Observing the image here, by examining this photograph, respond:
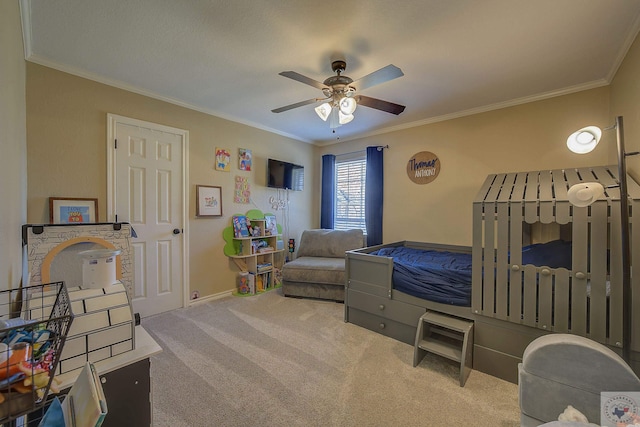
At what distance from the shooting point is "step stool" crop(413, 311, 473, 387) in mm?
1920

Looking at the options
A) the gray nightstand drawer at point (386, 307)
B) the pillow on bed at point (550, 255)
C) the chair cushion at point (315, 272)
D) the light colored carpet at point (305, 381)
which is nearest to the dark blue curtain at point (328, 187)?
the chair cushion at point (315, 272)

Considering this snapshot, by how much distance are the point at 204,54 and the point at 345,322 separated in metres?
2.84

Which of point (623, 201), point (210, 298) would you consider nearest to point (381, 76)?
point (623, 201)

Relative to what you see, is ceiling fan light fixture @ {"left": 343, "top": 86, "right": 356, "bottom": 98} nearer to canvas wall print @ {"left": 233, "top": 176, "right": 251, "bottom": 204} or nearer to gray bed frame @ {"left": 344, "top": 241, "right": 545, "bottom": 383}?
gray bed frame @ {"left": 344, "top": 241, "right": 545, "bottom": 383}

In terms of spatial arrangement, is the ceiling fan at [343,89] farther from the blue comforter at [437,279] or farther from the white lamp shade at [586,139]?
the blue comforter at [437,279]

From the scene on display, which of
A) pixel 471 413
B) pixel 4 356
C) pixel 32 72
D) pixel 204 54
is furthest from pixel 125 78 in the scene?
pixel 471 413

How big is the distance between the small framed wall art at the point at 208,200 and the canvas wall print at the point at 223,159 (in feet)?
0.91

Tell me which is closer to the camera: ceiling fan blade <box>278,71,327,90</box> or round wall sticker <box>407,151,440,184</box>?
ceiling fan blade <box>278,71,327,90</box>

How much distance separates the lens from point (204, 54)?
2.11m

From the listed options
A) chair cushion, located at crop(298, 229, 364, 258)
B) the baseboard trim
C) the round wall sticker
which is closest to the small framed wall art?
the baseboard trim

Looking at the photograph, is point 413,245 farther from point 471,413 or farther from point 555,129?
point 471,413

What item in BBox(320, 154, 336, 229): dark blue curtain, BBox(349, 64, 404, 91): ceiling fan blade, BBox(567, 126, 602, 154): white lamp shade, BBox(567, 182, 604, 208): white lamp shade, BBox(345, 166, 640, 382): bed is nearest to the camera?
BBox(567, 182, 604, 208): white lamp shade

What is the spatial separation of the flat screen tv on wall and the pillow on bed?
3.14m

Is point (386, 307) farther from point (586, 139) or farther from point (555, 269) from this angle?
point (586, 139)
